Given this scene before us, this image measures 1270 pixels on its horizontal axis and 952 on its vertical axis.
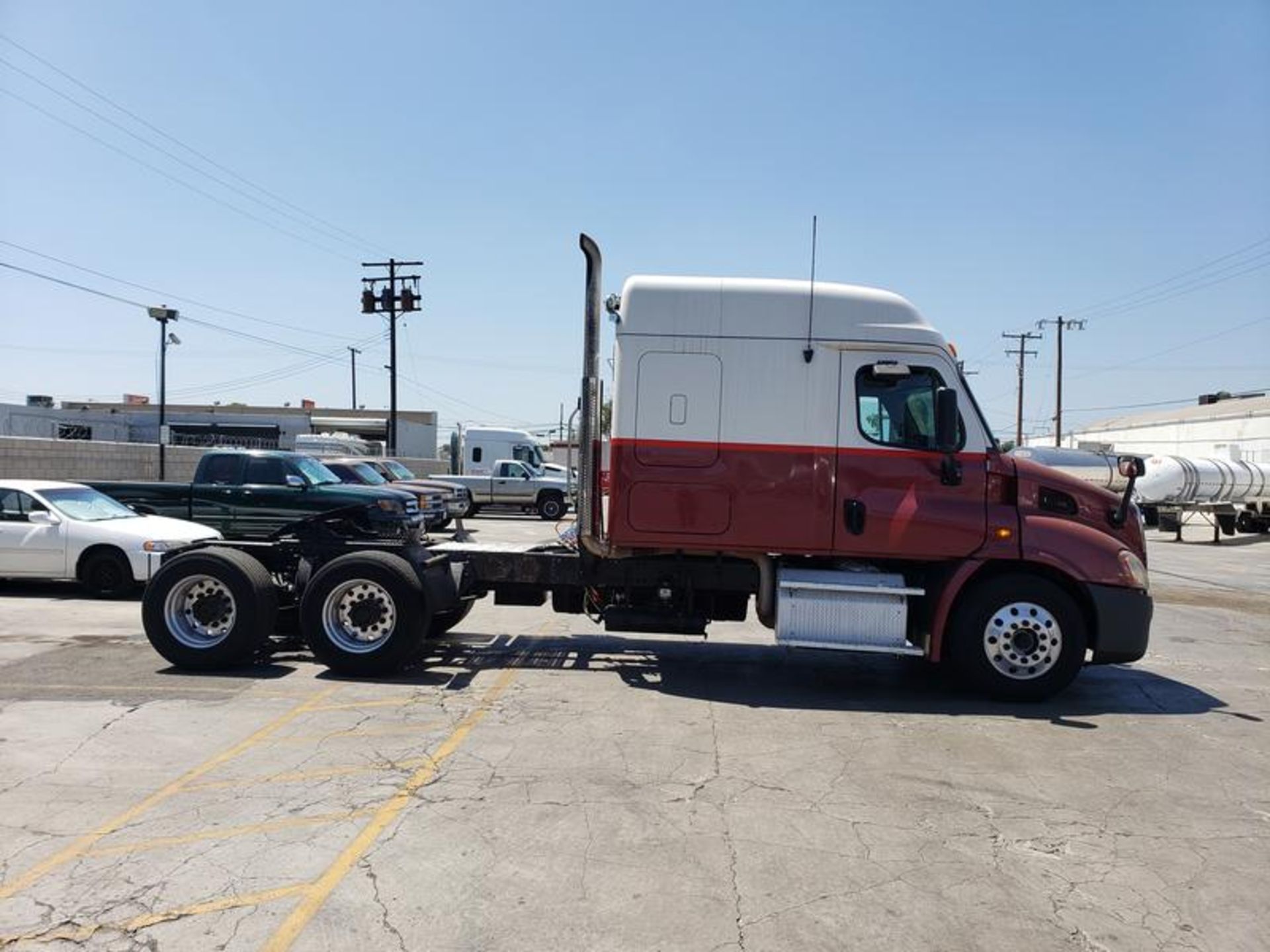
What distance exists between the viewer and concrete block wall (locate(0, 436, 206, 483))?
902 inches

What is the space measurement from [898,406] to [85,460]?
25.8 m

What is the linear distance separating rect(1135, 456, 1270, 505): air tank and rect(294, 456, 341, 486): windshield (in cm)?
2754

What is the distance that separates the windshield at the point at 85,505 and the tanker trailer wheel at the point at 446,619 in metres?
5.77

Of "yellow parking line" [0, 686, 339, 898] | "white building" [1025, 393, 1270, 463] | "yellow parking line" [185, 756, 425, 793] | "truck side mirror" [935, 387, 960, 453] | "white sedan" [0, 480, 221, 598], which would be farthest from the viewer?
"white building" [1025, 393, 1270, 463]

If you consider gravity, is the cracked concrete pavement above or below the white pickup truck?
below

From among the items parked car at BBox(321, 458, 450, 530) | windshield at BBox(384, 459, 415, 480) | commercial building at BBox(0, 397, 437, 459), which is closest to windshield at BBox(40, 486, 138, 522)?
parked car at BBox(321, 458, 450, 530)

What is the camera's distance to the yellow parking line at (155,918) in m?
3.27

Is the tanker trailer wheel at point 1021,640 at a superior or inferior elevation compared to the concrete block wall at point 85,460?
inferior

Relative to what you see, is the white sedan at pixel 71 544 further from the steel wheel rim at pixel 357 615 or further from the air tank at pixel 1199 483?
the air tank at pixel 1199 483

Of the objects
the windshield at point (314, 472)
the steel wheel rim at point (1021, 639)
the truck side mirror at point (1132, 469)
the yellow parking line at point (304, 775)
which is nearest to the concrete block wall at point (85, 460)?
the windshield at point (314, 472)

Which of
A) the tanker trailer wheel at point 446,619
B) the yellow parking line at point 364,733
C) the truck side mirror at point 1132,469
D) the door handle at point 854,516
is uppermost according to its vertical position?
the truck side mirror at point 1132,469

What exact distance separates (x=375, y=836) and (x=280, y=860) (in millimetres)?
439

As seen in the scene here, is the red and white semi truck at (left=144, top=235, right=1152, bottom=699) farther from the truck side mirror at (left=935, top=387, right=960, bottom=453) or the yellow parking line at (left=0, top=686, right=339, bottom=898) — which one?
the yellow parking line at (left=0, top=686, right=339, bottom=898)

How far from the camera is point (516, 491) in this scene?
2939cm
